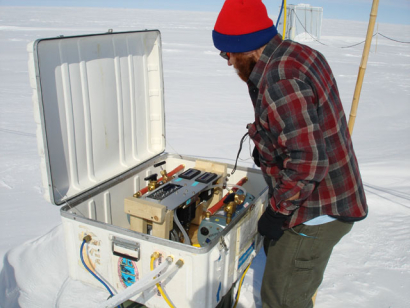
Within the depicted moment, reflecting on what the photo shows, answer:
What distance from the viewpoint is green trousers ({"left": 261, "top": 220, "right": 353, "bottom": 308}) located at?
1.68 m

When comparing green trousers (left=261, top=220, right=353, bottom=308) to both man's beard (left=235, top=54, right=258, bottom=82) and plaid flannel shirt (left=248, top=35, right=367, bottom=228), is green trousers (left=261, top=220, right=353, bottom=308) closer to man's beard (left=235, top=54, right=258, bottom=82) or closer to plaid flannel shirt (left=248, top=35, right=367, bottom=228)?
plaid flannel shirt (left=248, top=35, right=367, bottom=228)

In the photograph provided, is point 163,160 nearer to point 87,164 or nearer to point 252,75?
point 87,164

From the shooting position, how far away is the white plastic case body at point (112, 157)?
162cm

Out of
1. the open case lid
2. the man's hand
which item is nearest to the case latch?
the open case lid

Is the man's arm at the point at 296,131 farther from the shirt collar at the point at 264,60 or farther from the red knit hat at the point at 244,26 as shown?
the red knit hat at the point at 244,26

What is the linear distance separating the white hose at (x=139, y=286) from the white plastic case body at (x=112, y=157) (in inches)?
2.4

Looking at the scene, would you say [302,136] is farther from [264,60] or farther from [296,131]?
[264,60]

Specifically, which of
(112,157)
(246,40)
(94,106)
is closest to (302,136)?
(246,40)

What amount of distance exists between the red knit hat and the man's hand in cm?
74

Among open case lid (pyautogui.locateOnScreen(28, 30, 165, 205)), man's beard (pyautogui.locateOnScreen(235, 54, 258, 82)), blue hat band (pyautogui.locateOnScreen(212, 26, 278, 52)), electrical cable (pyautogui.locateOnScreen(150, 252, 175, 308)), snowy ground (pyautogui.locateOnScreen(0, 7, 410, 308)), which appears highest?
blue hat band (pyautogui.locateOnScreen(212, 26, 278, 52))

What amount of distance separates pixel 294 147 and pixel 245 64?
441mm

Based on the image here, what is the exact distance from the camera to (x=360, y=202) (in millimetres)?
1636

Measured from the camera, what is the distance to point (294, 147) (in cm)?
135

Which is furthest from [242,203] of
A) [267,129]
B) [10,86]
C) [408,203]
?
[10,86]
